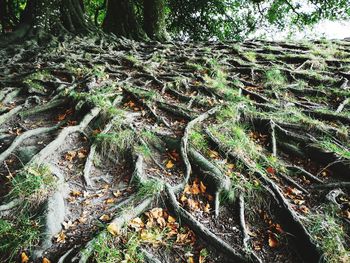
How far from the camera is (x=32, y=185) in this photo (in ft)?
8.70

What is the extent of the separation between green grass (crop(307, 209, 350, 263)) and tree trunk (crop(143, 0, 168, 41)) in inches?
345

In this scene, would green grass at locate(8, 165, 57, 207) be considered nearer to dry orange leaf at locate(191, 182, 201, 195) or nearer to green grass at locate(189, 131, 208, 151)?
dry orange leaf at locate(191, 182, 201, 195)

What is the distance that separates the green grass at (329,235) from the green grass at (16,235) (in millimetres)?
2205

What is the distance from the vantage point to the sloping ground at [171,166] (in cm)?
242

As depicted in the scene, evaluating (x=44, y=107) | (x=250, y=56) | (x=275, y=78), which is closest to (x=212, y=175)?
(x=44, y=107)

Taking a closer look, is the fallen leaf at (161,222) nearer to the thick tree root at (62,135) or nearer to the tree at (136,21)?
the thick tree root at (62,135)

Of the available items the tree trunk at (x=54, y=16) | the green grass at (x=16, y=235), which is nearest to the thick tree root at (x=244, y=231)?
the green grass at (x=16, y=235)

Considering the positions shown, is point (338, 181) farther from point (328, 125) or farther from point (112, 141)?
point (112, 141)

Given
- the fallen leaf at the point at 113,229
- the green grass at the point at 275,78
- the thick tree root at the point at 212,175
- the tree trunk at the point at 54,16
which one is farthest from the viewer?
the tree trunk at the point at 54,16

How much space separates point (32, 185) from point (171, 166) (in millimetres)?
1384

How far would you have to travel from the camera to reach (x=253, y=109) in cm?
445

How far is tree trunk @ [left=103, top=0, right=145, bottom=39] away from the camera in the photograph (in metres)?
10.4

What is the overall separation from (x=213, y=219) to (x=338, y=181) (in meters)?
→ 1.50

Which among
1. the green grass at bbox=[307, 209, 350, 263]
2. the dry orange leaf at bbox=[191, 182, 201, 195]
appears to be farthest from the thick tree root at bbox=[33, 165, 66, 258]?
the green grass at bbox=[307, 209, 350, 263]
